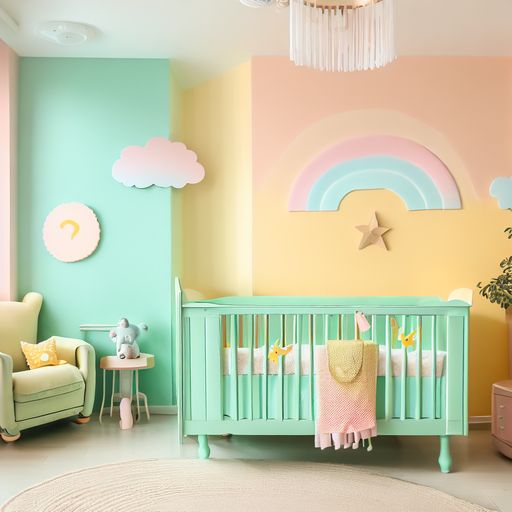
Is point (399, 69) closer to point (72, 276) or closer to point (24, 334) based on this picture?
point (72, 276)

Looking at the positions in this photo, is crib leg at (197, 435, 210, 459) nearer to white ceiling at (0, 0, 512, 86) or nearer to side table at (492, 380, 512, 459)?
side table at (492, 380, 512, 459)

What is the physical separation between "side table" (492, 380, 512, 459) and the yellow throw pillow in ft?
7.54

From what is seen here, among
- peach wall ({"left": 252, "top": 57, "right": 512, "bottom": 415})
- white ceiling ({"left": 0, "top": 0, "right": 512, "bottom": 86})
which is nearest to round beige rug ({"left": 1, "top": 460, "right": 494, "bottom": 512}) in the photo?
peach wall ({"left": 252, "top": 57, "right": 512, "bottom": 415})

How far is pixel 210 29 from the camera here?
3768 millimetres

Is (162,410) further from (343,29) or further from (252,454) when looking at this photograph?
(343,29)

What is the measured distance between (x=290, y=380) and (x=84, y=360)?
1.30 metres

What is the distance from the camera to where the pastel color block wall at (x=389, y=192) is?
4184 millimetres

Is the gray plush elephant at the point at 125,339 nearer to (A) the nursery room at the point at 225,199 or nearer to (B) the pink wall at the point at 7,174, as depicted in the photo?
(A) the nursery room at the point at 225,199

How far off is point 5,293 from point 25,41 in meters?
1.43

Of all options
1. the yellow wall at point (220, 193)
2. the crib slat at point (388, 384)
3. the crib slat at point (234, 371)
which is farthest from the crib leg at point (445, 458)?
the yellow wall at point (220, 193)

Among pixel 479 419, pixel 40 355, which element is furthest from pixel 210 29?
pixel 479 419

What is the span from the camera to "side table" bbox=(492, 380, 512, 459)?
134 inches

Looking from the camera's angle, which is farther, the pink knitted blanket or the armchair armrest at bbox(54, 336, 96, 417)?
the armchair armrest at bbox(54, 336, 96, 417)

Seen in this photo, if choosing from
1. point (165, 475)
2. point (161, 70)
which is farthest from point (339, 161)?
point (165, 475)
